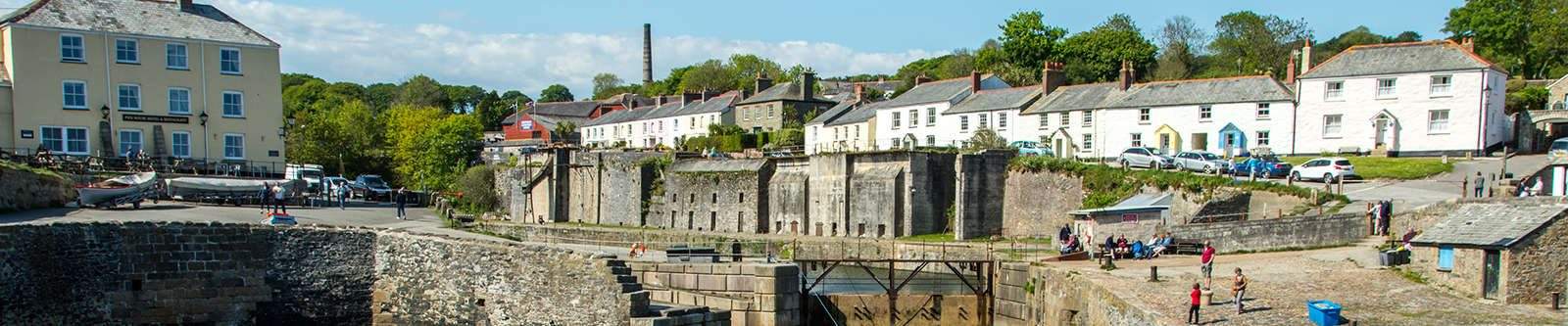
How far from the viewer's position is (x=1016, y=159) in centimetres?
3947

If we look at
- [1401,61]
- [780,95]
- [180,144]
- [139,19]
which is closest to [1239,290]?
[1401,61]

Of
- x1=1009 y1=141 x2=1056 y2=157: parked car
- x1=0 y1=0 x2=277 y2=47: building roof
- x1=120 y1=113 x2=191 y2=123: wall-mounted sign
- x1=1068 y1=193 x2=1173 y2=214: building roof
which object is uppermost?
x1=0 y1=0 x2=277 y2=47: building roof

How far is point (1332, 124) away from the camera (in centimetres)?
4231

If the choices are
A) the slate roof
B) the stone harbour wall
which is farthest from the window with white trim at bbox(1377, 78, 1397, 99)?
the stone harbour wall

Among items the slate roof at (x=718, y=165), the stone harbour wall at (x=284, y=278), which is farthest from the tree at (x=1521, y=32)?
the stone harbour wall at (x=284, y=278)

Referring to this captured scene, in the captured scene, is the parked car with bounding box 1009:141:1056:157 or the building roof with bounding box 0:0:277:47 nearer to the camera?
the building roof with bounding box 0:0:277:47

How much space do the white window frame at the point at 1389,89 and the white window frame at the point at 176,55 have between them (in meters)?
39.7

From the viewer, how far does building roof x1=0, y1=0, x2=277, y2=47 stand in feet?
116

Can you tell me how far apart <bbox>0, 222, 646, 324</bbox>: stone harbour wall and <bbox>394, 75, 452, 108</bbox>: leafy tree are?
90.8 metres

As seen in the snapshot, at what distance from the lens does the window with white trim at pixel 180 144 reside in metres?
37.2

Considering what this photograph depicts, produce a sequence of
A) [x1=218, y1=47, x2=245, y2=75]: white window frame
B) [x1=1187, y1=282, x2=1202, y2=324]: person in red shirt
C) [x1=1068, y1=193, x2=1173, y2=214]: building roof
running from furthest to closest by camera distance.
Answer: [x1=218, y1=47, x2=245, y2=75]: white window frame → [x1=1068, y1=193, x2=1173, y2=214]: building roof → [x1=1187, y1=282, x2=1202, y2=324]: person in red shirt

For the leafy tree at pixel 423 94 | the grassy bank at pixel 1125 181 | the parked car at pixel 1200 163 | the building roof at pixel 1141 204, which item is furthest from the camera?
the leafy tree at pixel 423 94

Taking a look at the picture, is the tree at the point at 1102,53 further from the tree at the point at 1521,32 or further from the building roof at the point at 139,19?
the building roof at the point at 139,19

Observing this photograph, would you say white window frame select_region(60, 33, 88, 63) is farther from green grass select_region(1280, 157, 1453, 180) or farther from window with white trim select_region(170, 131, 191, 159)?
green grass select_region(1280, 157, 1453, 180)
